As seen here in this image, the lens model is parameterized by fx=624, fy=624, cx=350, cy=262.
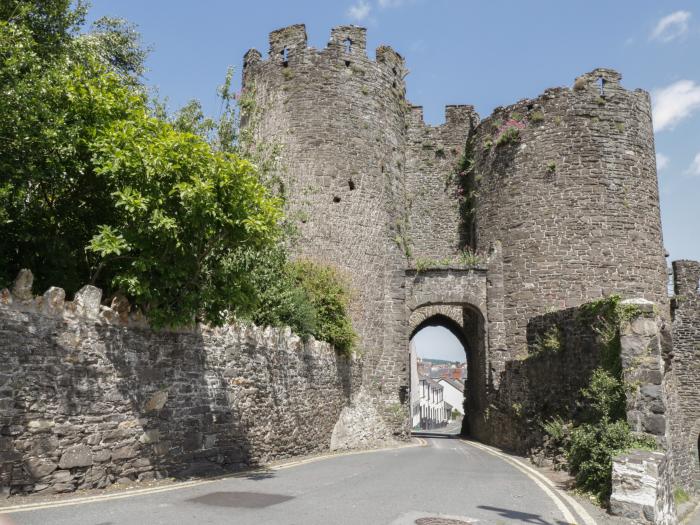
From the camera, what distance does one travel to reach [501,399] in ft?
68.3

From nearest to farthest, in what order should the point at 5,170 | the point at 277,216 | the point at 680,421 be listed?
the point at 5,170 → the point at 277,216 → the point at 680,421

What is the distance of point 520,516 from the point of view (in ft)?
26.5

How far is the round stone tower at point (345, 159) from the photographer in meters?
23.4

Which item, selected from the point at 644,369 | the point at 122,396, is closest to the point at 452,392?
the point at 644,369

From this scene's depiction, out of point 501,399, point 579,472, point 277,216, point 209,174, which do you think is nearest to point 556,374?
point 579,472

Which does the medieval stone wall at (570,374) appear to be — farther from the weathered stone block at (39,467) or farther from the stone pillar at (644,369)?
the weathered stone block at (39,467)

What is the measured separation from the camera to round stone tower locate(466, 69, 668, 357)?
23.0m

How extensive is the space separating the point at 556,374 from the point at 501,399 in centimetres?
644

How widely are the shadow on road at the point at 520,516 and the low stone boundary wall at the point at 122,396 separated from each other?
5.33 m

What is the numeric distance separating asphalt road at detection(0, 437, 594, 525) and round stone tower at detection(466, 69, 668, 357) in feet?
39.2

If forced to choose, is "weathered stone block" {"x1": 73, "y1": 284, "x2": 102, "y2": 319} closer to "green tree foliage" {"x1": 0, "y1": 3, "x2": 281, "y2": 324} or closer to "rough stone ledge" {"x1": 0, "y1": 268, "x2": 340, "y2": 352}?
"rough stone ledge" {"x1": 0, "y1": 268, "x2": 340, "y2": 352}

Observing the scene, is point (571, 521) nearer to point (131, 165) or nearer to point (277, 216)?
point (277, 216)

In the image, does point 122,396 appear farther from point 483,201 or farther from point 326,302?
point 483,201

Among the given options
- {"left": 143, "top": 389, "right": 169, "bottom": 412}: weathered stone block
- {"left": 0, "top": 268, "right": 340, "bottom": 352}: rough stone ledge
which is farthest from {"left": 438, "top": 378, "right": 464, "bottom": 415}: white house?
{"left": 143, "top": 389, "right": 169, "bottom": 412}: weathered stone block
